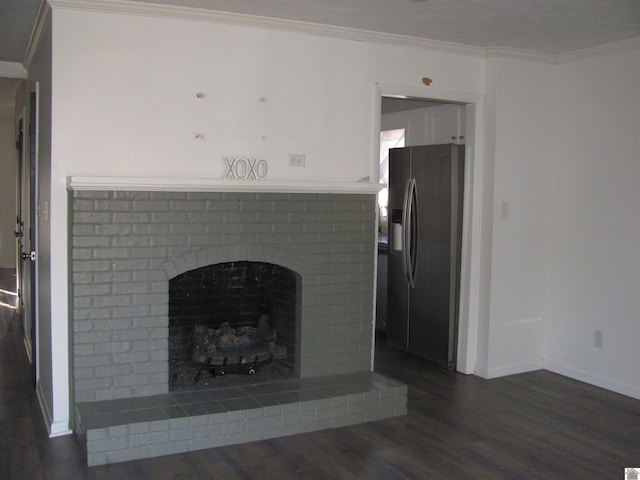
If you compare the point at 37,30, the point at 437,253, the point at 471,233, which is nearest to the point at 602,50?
the point at 471,233

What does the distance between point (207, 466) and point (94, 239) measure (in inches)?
51.9

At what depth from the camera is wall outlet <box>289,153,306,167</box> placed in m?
3.94

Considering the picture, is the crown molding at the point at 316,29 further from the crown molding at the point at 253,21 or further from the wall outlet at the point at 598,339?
the wall outlet at the point at 598,339

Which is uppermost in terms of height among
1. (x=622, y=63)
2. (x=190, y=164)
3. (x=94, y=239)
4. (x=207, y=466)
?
(x=622, y=63)

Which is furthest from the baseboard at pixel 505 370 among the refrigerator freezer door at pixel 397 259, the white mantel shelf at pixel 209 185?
the white mantel shelf at pixel 209 185

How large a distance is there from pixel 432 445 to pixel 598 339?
5.82 feet

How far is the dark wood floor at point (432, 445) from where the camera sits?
3094 millimetres

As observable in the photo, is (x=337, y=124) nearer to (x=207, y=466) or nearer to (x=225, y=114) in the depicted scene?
(x=225, y=114)

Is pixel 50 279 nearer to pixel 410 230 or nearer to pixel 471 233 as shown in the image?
pixel 410 230

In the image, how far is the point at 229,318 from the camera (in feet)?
13.9

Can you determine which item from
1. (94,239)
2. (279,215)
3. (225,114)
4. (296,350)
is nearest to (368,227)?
(279,215)

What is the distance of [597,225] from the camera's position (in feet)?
14.8

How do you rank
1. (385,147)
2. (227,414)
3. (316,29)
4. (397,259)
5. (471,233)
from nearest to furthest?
1. (227,414)
2. (316,29)
3. (471,233)
4. (397,259)
5. (385,147)

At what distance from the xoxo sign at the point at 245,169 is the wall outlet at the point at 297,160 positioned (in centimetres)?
18
